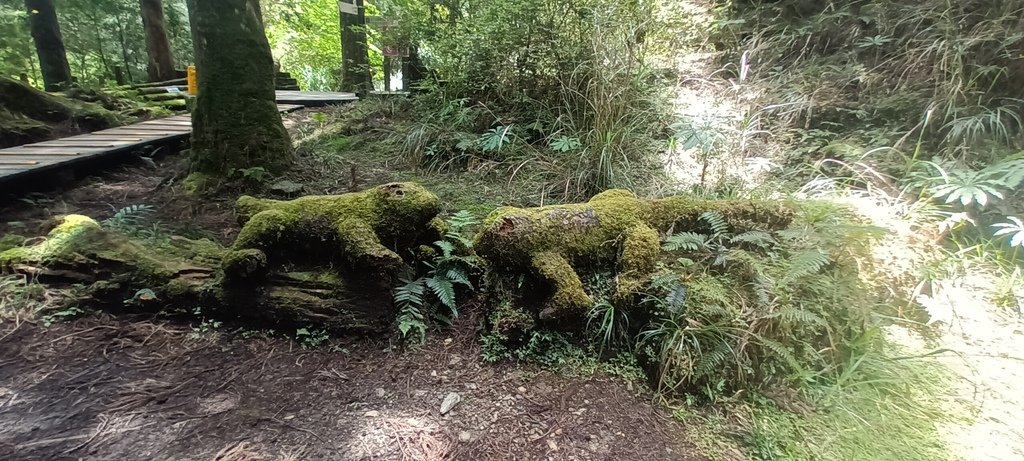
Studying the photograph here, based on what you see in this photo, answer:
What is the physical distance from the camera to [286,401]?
217 centimetres

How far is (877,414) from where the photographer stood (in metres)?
2.10

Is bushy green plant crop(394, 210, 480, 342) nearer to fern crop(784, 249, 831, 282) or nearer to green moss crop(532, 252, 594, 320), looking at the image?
green moss crop(532, 252, 594, 320)

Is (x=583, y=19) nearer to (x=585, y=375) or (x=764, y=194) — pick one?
(x=764, y=194)

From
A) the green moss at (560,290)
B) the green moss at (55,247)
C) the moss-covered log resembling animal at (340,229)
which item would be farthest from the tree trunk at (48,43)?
the green moss at (560,290)

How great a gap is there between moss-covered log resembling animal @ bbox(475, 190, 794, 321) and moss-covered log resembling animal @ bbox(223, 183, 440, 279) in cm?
52

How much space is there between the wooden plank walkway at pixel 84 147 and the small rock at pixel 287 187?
2172 mm

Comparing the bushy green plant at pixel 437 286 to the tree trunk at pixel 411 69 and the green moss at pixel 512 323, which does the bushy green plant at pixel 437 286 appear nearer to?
the green moss at pixel 512 323

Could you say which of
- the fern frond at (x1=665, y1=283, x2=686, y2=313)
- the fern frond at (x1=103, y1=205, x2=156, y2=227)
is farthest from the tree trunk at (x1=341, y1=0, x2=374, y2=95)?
the fern frond at (x1=665, y1=283, x2=686, y2=313)

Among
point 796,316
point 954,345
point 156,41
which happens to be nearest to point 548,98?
point 796,316

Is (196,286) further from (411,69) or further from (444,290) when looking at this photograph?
(411,69)

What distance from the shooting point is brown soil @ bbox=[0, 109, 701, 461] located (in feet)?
6.27

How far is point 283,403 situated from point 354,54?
345 inches

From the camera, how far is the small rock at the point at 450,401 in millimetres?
2184

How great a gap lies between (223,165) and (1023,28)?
703cm
